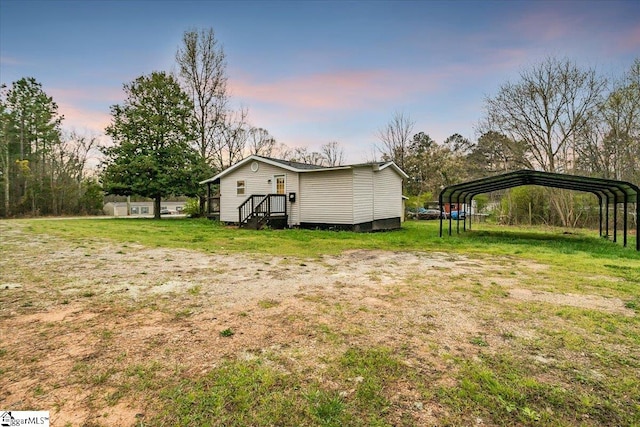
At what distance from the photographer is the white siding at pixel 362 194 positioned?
12.9m

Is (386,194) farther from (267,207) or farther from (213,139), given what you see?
(213,139)

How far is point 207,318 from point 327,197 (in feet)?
34.4

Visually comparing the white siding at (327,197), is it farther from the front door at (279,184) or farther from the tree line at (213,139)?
the tree line at (213,139)

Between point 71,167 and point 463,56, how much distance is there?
33.9 m

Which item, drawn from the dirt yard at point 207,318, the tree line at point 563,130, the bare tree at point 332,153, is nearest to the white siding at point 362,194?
the dirt yard at point 207,318

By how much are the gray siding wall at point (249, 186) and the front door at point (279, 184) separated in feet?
0.39

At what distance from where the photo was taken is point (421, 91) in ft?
48.8

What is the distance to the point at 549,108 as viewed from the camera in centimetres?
1697

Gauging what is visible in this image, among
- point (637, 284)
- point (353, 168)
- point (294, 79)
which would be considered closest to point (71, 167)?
point (294, 79)

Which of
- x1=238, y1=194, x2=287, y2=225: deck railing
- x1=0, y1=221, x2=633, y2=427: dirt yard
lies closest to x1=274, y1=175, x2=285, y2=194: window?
x1=238, y1=194, x2=287, y2=225: deck railing

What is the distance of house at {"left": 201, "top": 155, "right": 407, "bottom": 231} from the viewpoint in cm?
1310

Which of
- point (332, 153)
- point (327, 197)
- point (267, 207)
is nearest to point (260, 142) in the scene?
point (332, 153)

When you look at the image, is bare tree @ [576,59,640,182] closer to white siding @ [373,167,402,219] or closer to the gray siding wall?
white siding @ [373,167,402,219]

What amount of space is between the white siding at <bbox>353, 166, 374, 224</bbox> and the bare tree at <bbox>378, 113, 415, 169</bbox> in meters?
14.2
